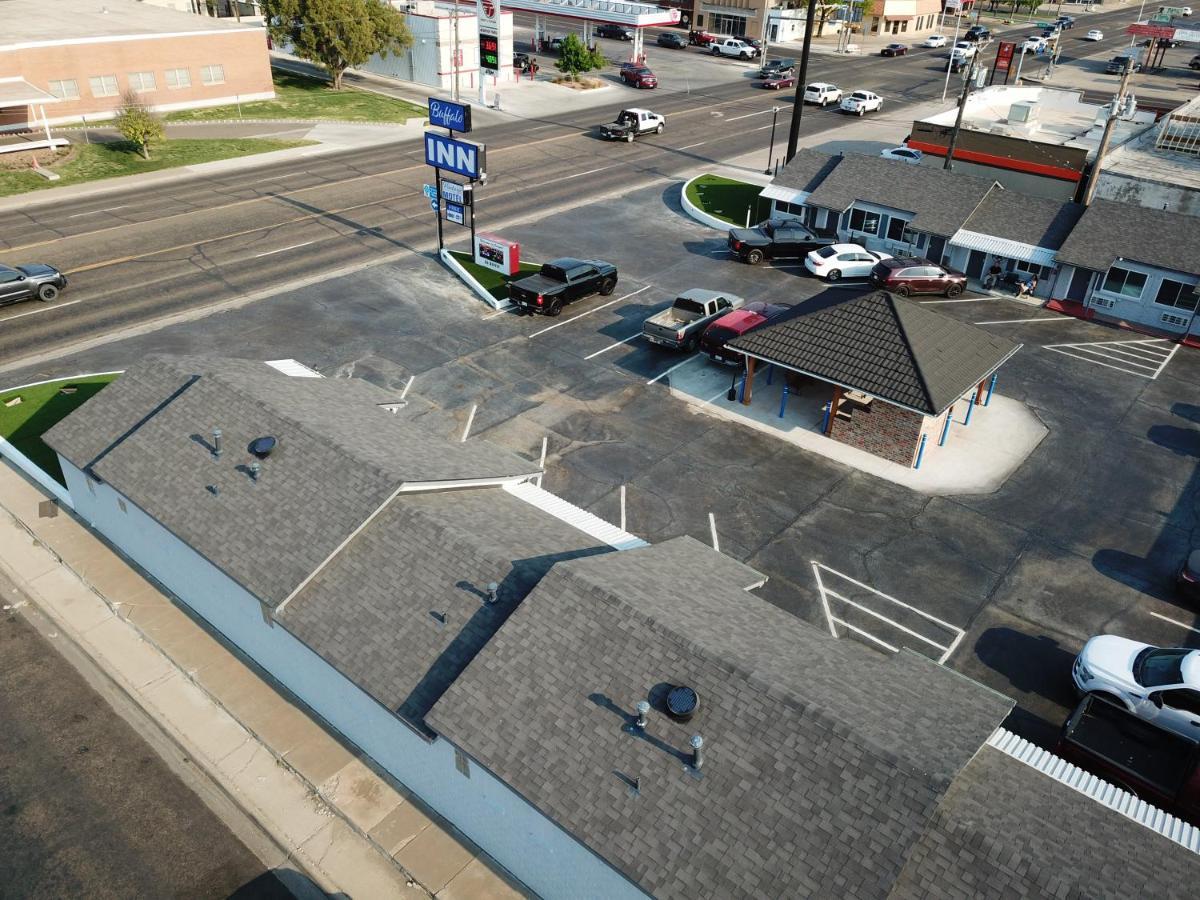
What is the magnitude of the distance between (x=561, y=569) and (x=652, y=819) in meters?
4.57

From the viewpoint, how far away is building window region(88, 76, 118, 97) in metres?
58.6

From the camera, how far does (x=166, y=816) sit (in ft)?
54.9

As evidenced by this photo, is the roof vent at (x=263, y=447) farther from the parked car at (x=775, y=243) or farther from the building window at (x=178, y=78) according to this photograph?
the building window at (x=178, y=78)

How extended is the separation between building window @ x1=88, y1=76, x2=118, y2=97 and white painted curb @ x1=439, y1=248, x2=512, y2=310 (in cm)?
3407

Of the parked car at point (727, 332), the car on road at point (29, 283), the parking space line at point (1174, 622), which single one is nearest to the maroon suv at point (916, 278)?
the parked car at point (727, 332)

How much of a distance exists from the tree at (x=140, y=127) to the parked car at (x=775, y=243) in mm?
35507

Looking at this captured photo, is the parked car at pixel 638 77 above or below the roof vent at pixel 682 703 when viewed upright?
above

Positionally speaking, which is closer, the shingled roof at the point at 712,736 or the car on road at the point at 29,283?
the shingled roof at the point at 712,736

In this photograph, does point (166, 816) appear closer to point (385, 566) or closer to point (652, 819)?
point (385, 566)

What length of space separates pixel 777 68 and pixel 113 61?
178 ft

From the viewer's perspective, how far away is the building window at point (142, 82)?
60.4m

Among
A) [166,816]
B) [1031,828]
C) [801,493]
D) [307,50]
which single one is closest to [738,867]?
[1031,828]

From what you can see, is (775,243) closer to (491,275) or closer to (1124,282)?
(491,275)

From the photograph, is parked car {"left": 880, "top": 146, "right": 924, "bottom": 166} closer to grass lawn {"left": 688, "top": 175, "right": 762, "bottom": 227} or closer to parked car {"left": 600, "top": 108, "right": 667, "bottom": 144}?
grass lawn {"left": 688, "top": 175, "right": 762, "bottom": 227}
